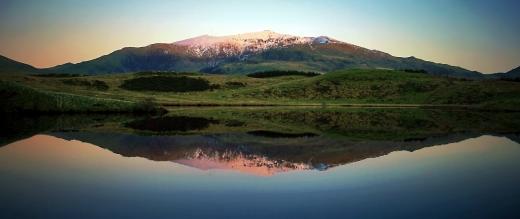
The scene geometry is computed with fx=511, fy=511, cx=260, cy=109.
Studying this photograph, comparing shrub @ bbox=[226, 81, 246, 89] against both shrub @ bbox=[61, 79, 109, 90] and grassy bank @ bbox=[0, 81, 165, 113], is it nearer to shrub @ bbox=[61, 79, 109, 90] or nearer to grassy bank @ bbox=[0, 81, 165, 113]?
shrub @ bbox=[61, 79, 109, 90]

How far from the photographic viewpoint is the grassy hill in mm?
120875

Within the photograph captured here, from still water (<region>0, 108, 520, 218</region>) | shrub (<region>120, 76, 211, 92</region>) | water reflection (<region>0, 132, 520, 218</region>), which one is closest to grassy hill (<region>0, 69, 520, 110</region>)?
shrub (<region>120, 76, 211, 92</region>)

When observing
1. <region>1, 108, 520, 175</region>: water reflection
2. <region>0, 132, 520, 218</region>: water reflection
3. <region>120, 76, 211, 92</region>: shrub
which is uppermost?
<region>120, 76, 211, 92</region>: shrub

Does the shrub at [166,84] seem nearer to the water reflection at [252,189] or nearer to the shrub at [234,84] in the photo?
the shrub at [234,84]

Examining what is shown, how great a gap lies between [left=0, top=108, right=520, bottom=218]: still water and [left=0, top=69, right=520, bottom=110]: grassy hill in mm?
80690

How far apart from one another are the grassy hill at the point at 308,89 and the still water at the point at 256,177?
8069cm

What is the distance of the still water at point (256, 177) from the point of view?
579 inches

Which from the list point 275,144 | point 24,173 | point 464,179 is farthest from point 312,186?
point 275,144

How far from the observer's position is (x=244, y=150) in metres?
30.0

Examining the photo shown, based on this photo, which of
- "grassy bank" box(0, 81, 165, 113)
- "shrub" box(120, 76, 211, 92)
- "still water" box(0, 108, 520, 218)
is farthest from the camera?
"shrub" box(120, 76, 211, 92)

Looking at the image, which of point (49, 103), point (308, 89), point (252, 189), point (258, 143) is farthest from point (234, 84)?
point (252, 189)

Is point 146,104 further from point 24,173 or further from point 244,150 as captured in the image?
point 24,173

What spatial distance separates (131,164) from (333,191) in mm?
10543

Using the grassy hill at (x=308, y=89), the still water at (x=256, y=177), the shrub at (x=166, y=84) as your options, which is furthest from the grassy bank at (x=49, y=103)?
the shrub at (x=166, y=84)
